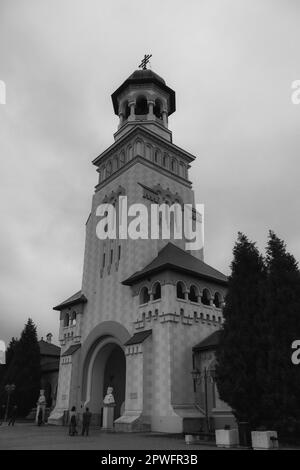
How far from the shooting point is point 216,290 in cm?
3080

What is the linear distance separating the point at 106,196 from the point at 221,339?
2137 cm

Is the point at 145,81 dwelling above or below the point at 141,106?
above

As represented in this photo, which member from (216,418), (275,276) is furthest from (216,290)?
(275,276)

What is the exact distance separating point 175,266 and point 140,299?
4273 mm

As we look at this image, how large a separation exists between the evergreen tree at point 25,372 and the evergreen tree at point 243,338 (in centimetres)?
2552

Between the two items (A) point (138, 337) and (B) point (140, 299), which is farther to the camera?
(B) point (140, 299)

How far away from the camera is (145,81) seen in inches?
1622

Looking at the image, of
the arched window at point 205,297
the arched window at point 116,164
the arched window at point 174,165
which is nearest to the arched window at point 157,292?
the arched window at point 205,297

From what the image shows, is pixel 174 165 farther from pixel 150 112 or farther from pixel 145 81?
pixel 145 81

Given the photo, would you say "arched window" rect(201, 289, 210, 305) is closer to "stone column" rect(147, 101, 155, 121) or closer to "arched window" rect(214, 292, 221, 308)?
"arched window" rect(214, 292, 221, 308)

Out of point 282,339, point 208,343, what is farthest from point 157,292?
point 282,339

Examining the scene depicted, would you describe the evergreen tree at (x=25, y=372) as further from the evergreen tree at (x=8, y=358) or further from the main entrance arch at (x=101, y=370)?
the main entrance arch at (x=101, y=370)

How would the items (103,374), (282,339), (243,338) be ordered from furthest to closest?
(103,374)
(243,338)
(282,339)
